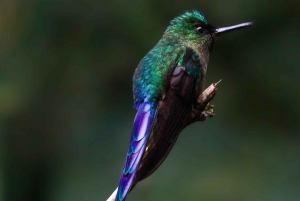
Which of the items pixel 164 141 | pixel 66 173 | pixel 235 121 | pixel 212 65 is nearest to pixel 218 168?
pixel 235 121

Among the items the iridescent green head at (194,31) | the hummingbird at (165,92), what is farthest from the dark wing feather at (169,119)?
the iridescent green head at (194,31)

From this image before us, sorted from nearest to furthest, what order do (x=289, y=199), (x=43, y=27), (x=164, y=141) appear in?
(x=164, y=141) < (x=289, y=199) < (x=43, y=27)

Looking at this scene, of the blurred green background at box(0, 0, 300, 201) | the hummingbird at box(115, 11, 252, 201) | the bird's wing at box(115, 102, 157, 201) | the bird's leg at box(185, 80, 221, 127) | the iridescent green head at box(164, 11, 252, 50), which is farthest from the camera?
the blurred green background at box(0, 0, 300, 201)

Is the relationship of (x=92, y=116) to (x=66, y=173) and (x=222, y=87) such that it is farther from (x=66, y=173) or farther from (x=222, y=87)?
(x=222, y=87)

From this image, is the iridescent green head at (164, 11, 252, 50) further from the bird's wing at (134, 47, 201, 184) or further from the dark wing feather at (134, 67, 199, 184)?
the dark wing feather at (134, 67, 199, 184)

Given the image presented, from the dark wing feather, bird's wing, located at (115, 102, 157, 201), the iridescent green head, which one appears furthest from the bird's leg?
the iridescent green head

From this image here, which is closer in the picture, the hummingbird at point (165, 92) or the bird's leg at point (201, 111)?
the hummingbird at point (165, 92)

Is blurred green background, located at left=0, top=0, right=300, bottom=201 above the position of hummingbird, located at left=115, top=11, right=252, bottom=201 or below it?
below

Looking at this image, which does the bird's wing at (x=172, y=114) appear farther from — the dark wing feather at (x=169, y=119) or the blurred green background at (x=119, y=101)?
the blurred green background at (x=119, y=101)
